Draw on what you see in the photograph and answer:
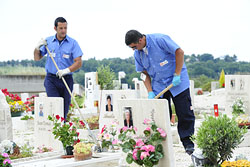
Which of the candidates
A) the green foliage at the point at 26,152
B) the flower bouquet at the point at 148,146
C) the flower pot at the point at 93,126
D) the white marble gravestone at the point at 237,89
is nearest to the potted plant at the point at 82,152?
the green foliage at the point at 26,152

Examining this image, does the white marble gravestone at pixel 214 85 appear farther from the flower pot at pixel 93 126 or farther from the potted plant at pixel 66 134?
the potted plant at pixel 66 134

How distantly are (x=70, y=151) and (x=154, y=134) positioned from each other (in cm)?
199

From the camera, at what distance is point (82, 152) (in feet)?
15.7

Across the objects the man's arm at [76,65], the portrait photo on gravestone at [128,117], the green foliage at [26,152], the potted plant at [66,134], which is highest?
the man's arm at [76,65]

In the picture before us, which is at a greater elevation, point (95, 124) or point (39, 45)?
point (39, 45)

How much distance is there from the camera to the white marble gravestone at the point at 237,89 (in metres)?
7.94

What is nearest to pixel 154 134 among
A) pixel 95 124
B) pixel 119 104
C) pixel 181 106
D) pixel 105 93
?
pixel 119 104

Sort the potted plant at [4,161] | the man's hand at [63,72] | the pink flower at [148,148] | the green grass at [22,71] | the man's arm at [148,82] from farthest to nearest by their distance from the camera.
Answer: the green grass at [22,71] → the man's hand at [63,72] → the man's arm at [148,82] → the potted plant at [4,161] → the pink flower at [148,148]

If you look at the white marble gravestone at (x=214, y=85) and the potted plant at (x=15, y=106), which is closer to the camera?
the potted plant at (x=15, y=106)

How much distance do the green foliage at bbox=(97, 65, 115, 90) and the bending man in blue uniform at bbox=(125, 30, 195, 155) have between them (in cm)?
858

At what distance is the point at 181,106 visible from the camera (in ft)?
15.8

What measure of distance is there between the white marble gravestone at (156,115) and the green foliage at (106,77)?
9.54m

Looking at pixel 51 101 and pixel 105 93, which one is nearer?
pixel 51 101

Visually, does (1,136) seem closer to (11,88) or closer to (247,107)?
(247,107)
